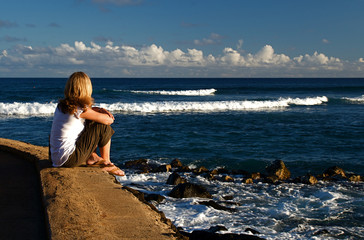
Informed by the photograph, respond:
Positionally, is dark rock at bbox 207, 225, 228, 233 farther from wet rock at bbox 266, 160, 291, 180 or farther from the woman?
wet rock at bbox 266, 160, 291, 180

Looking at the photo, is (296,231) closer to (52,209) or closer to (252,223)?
(252,223)

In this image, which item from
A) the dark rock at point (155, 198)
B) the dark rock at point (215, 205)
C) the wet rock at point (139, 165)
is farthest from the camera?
the wet rock at point (139, 165)

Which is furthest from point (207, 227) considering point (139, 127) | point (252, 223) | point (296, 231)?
point (139, 127)

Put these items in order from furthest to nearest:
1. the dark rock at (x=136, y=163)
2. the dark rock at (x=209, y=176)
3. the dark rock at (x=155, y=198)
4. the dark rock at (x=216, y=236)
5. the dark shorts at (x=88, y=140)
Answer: the dark rock at (x=136, y=163), the dark rock at (x=209, y=176), the dark rock at (x=155, y=198), the dark shorts at (x=88, y=140), the dark rock at (x=216, y=236)

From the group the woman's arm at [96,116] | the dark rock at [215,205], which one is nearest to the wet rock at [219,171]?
the dark rock at [215,205]

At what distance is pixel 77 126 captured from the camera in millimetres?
4219

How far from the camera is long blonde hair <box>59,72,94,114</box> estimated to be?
13.0 ft

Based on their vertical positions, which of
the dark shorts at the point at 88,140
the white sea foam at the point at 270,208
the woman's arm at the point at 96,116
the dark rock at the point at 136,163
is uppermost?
the woman's arm at the point at 96,116

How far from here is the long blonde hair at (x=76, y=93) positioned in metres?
3.96

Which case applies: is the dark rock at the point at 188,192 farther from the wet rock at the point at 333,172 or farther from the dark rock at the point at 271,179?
the wet rock at the point at 333,172

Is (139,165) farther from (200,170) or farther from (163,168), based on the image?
(200,170)

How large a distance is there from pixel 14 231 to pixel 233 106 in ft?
84.1

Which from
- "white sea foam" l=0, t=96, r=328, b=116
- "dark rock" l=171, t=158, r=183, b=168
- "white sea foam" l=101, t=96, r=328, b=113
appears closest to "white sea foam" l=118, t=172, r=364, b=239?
"dark rock" l=171, t=158, r=183, b=168

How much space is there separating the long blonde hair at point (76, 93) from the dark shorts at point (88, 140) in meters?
0.33
